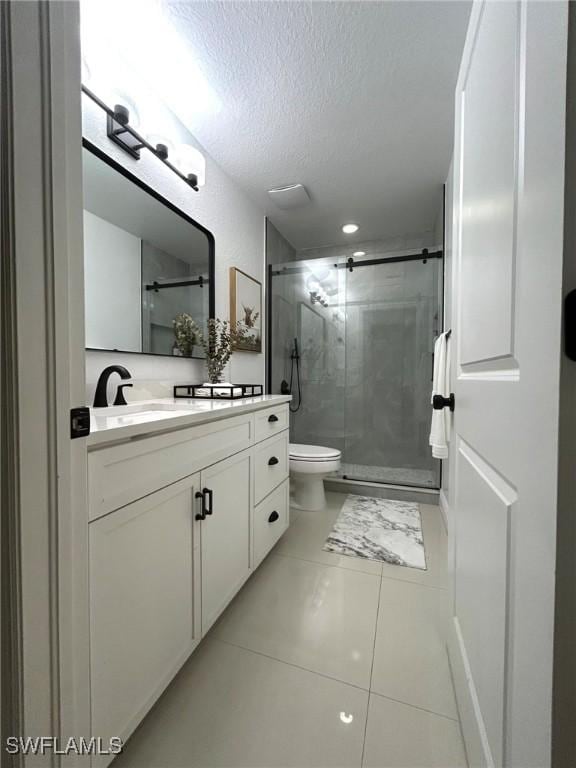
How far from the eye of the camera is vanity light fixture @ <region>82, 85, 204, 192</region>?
46.2 inches

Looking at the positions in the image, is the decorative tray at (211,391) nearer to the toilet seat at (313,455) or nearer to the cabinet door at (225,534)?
the cabinet door at (225,534)

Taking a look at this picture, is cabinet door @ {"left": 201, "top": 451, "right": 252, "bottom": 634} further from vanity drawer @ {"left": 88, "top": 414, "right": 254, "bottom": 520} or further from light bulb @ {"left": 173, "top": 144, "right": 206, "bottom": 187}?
light bulb @ {"left": 173, "top": 144, "right": 206, "bottom": 187}

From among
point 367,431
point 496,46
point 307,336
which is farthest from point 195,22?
point 367,431

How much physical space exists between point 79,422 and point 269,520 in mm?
1186

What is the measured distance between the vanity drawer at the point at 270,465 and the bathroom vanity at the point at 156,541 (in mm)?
109

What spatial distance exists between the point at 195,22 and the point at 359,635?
7.91 feet

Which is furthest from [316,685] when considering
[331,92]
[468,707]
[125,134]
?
[331,92]

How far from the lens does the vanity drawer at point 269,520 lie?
141cm

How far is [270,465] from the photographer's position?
1.54m

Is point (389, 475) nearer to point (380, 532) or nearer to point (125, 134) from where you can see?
point (380, 532)

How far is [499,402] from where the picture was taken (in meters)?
0.58

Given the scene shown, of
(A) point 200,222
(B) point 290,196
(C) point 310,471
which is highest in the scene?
(B) point 290,196

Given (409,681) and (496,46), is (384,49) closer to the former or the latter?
(496,46)

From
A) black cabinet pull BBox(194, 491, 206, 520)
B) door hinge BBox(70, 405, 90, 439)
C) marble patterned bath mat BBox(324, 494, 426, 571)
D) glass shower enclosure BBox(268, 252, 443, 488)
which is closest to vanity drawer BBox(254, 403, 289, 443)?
black cabinet pull BBox(194, 491, 206, 520)
